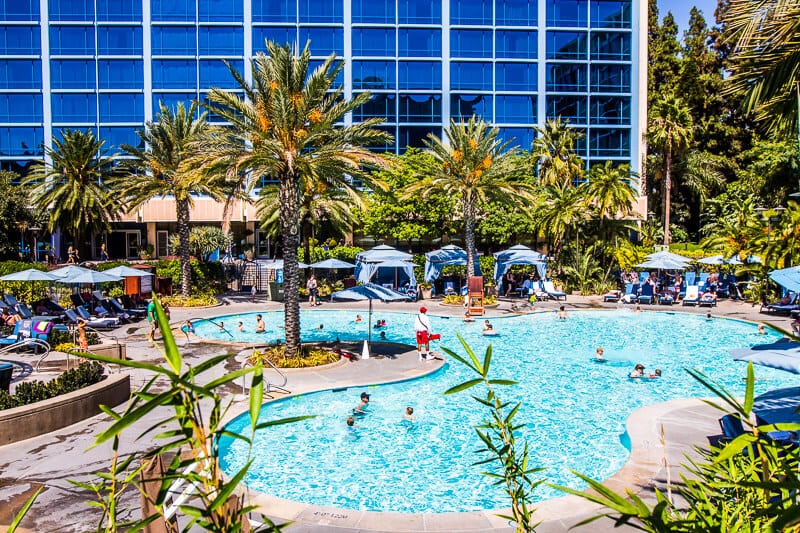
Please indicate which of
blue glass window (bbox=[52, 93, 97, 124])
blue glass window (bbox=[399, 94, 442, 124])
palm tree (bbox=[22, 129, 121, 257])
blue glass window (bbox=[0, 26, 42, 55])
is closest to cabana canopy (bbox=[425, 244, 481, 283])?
palm tree (bbox=[22, 129, 121, 257])

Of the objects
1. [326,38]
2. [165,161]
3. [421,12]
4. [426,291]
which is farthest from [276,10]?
[426,291]

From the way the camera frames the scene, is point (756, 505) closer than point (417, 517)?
Yes

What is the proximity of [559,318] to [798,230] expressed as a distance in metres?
9.83

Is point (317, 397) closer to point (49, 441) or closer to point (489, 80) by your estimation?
point (49, 441)

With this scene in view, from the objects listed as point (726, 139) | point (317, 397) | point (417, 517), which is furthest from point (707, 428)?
point (726, 139)

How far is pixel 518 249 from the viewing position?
34.3 m

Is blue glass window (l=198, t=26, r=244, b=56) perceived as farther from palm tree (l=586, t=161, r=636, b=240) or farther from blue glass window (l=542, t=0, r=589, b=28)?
palm tree (l=586, t=161, r=636, b=240)

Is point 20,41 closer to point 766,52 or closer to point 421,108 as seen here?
point 421,108

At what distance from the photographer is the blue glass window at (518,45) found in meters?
51.6

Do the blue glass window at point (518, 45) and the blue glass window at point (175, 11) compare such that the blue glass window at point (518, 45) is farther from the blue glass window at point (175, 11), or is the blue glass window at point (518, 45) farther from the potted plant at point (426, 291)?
the potted plant at point (426, 291)

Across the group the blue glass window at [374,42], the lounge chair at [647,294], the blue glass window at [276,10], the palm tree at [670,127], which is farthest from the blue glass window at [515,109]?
the lounge chair at [647,294]

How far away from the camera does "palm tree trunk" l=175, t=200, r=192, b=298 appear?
28.4 metres

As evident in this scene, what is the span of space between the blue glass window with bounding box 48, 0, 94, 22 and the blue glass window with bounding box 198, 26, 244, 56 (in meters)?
9.52

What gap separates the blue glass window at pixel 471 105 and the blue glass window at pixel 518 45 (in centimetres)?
444
